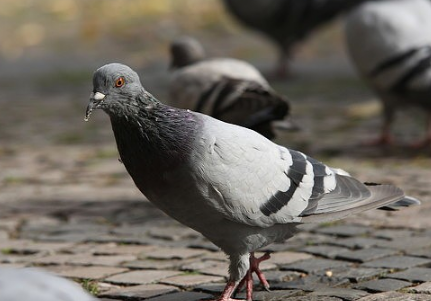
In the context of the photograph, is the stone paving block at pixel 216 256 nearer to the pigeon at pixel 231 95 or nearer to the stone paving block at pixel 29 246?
the stone paving block at pixel 29 246

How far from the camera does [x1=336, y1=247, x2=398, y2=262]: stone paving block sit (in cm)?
499

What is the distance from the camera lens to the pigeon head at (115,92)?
157 inches

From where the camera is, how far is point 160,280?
470 cm

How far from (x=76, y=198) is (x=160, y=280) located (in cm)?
230

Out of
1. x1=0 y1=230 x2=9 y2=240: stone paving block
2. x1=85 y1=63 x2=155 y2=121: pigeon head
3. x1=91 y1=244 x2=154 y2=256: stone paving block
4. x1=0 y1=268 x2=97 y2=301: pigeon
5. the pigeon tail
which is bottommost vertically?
x1=91 y1=244 x2=154 y2=256: stone paving block

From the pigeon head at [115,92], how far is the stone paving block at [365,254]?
1.55 meters

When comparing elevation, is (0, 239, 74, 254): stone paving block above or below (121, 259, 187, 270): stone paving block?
above

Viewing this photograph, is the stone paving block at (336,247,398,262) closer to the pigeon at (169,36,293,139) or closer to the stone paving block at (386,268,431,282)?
the stone paving block at (386,268,431,282)

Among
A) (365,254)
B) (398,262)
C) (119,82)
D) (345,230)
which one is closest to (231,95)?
(345,230)

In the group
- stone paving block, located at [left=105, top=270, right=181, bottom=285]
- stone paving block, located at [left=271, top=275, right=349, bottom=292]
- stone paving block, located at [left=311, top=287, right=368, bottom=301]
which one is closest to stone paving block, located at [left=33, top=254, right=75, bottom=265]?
stone paving block, located at [left=105, top=270, right=181, bottom=285]

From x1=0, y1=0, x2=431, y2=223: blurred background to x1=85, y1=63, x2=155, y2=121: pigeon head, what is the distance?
289 centimetres

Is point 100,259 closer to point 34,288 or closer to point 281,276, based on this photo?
point 281,276

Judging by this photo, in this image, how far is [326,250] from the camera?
5.20m

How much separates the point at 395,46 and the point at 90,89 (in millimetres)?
5693
